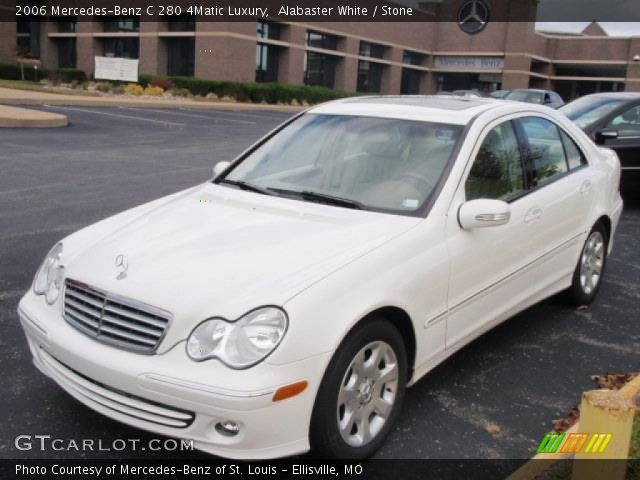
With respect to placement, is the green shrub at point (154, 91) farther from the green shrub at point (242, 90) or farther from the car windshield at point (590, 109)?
the car windshield at point (590, 109)

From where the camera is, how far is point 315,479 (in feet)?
10.4

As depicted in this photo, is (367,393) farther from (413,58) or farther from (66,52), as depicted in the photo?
(413,58)

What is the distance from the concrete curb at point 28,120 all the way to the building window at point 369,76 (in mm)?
36258

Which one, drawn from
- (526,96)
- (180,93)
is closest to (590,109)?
(526,96)

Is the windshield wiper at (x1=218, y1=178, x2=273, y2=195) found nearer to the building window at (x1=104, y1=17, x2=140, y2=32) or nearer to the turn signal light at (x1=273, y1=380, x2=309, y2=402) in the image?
the turn signal light at (x1=273, y1=380, x2=309, y2=402)

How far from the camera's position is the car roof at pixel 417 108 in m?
4.40

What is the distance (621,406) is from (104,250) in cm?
242

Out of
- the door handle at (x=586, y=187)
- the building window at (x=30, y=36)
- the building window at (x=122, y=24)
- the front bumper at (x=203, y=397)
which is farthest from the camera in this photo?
the building window at (x=30, y=36)

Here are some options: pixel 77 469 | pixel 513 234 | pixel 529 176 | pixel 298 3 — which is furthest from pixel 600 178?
pixel 298 3

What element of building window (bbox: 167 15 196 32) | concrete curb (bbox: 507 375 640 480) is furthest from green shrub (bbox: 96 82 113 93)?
concrete curb (bbox: 507 375 640 480)

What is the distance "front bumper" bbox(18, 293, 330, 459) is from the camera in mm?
2807

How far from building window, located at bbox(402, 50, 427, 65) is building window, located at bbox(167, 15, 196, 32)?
817 inches

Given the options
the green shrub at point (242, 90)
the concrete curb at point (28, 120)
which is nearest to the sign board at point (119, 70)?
the green shrub at point (242, 90)

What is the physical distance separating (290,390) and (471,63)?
200 ft
